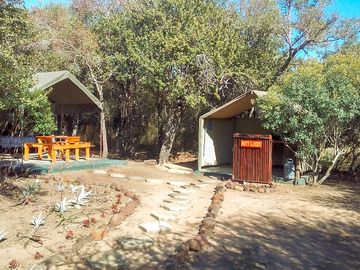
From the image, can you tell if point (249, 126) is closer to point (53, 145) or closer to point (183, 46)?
point (183, 46)

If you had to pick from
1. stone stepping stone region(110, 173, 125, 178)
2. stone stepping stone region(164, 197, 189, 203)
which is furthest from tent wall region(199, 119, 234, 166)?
stone stepping stone region(164, 197, 189, 203)

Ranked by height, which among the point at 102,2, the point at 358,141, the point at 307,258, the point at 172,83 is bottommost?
the point at 307,258

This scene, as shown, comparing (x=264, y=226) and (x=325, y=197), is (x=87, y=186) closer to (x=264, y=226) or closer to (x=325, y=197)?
(x=264, y=226)

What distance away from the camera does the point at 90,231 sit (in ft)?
22.0

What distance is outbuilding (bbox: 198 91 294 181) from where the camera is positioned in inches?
578

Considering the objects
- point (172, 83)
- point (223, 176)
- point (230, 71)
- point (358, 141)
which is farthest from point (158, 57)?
point (358, 141)

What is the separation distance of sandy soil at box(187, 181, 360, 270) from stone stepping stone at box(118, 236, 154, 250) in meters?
0.84

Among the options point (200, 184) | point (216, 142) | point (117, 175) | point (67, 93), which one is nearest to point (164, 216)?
point (200, 184)

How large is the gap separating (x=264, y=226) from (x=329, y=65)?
6883 mm

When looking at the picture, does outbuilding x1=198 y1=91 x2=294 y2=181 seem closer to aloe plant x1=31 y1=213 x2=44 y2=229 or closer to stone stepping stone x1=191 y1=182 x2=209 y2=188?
stone stepping stone x1=191 y1=182 x2=209 y2=188

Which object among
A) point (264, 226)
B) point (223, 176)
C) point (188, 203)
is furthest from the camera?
point (223, 176)

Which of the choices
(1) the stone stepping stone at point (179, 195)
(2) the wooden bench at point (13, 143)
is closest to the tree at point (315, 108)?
(1) the stone stepping stone at point (179, 195)

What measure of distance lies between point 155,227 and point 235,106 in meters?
8.36

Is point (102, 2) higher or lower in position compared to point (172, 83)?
higher
